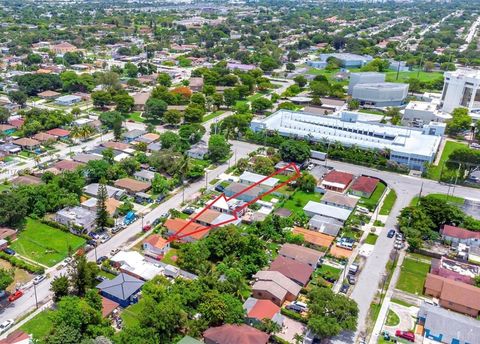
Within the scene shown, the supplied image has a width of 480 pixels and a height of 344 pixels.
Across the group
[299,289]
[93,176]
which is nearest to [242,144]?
[93,176]

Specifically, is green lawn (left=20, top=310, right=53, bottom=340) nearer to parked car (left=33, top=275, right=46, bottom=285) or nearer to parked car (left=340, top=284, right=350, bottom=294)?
parked car (left=33, top=275, right=46, bottom=285)

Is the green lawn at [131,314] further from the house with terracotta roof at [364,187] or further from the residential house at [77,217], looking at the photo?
the house with terracotta roof at [364,187]

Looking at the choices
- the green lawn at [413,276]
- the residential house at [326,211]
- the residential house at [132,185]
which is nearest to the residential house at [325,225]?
the residential house at [326,211]

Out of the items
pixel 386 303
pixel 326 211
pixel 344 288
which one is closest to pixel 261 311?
pixel 344 288

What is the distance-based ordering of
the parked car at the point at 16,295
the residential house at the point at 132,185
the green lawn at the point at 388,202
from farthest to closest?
the residential house at the point at 132,185 < the green lawn at the point at 388,202 < the parked car at the point at 16,295

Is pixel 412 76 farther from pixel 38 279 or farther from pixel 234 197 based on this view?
pixel 38 279
